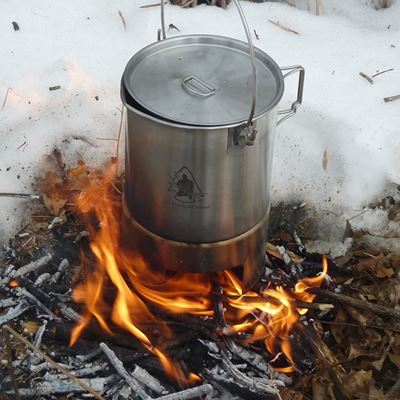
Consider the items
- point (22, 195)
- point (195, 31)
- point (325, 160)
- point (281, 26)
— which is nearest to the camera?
point (22, 195)

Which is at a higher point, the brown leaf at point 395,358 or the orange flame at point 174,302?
the orange flame at point 174,302

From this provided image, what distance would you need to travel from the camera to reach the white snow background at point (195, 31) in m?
3.50

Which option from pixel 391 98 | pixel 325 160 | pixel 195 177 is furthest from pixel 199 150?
pixel 391 98

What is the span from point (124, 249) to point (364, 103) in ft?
5.51

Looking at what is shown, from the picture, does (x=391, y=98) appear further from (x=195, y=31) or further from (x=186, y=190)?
(x=186, y=190)

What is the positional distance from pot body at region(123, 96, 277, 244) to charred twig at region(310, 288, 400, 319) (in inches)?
22.1

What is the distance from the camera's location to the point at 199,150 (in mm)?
2377

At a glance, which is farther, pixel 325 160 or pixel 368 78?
pixel 368 78

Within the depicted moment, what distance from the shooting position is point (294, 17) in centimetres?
430

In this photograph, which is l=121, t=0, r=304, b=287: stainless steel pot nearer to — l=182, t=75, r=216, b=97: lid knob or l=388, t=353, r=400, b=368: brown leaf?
l=182, t=75, r=216, b=97: lid knob

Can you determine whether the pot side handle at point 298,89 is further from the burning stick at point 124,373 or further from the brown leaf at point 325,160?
the burning stick at point 124,373

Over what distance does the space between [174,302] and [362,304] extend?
850 mm

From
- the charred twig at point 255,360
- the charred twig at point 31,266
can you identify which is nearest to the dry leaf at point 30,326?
the charred twig at point 31,266

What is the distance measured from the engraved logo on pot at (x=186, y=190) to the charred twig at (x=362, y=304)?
864 mm
